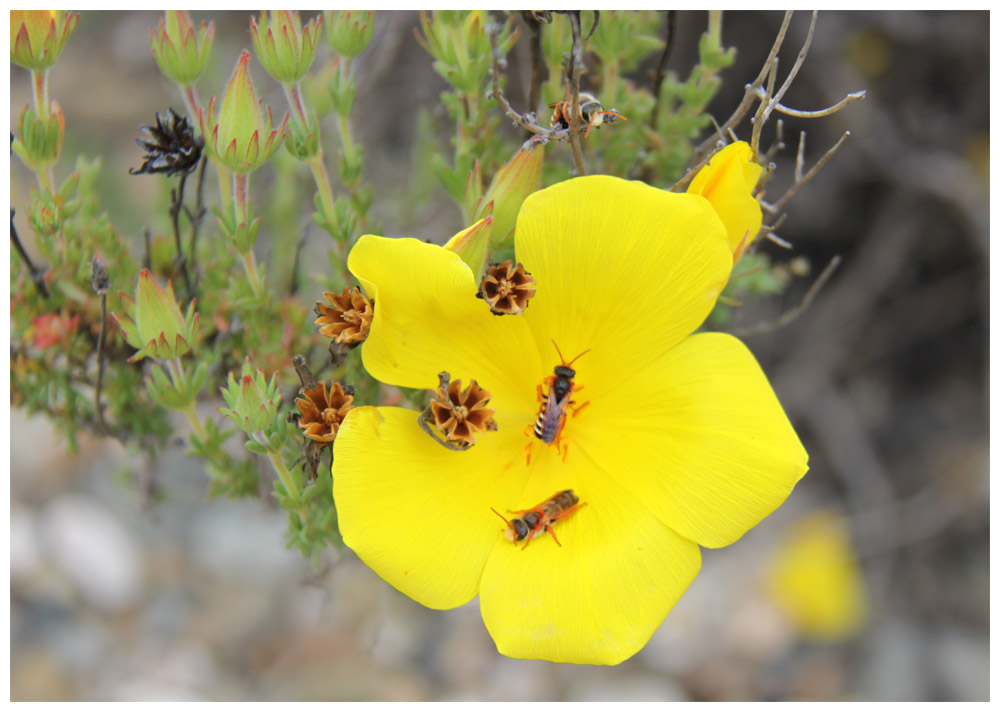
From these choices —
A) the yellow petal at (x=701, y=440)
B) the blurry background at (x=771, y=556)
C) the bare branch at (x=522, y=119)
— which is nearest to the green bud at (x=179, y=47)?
the bare branch at (x=522, y=119)

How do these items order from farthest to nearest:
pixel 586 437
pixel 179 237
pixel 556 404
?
pixel 179 237, pixel 586 437, pixel 556 404

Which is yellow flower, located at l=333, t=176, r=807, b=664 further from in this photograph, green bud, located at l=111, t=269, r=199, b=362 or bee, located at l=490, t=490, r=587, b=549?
green bud, located at l=111, t=269, r=199, b=362

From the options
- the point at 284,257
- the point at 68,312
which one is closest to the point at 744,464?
the point at 68,312

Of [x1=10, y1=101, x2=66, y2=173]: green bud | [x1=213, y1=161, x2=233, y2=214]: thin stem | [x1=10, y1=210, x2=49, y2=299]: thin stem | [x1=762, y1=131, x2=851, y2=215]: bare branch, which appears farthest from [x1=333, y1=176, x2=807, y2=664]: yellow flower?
[x1=10, y1=210, x2=49, y2=299]: thin stem

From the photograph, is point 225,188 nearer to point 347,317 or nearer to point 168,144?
point 168,144

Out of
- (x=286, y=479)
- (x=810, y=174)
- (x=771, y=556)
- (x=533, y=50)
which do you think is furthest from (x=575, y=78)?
(x=771, y=556)

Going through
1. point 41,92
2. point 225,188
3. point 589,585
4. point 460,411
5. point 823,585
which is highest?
point 41,92
